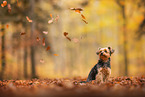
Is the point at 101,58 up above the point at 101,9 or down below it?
below

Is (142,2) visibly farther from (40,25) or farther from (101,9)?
(40,25)

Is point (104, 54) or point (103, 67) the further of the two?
point (103, 67)

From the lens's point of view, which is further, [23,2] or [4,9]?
[23,2]

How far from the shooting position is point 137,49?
72.4 ft

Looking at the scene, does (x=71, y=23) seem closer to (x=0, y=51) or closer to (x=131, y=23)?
(x=131, y=23)

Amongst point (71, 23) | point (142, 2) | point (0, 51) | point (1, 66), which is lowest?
point (1, 66)

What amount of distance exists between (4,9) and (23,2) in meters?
2.64

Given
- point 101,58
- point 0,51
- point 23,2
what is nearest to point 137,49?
point 23,2

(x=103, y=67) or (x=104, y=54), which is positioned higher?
(x=104, y=54)

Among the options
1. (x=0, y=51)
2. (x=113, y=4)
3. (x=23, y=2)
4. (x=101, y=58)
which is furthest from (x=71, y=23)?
(x=101, y=58)

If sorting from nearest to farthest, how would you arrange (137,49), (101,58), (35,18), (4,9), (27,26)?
(101,58) < (4,9) < (35,18) < (27,26) < (137,49)

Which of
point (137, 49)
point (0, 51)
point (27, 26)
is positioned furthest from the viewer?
point (137, 49)

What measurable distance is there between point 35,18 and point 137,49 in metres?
13.4

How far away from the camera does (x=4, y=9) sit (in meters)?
12.1
